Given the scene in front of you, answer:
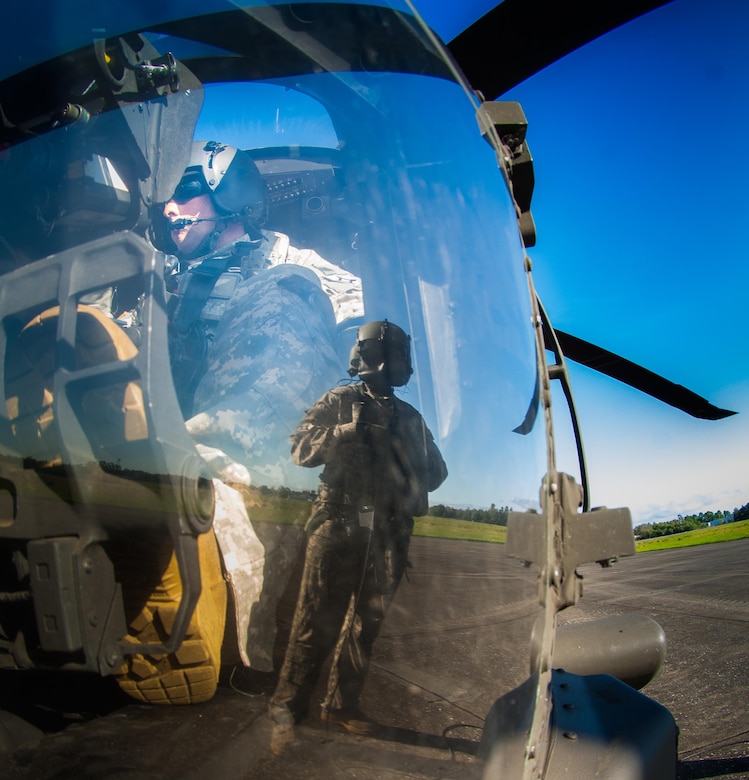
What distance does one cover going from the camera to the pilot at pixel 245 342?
805mm

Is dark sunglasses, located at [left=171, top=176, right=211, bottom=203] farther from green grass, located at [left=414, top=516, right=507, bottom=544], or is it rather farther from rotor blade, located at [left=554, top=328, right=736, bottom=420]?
rotor blade, located at [left=554, top=328, right=736, bottom=420]

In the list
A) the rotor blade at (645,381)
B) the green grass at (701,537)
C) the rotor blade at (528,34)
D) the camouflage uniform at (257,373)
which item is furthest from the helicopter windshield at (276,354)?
the green grass at (701,537)

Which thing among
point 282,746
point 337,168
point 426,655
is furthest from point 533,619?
point 337,168

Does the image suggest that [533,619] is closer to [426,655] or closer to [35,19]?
[426,655]

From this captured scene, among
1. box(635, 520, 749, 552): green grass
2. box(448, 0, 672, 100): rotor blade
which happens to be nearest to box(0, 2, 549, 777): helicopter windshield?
box(448, 0, 672, 100): rotor blade

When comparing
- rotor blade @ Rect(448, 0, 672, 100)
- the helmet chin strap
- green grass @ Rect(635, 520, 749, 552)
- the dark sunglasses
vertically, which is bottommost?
green grass @ Rect(635, 520, 749, 552)

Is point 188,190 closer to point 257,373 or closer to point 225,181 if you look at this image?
point 225,181

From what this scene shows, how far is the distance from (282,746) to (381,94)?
1184mm

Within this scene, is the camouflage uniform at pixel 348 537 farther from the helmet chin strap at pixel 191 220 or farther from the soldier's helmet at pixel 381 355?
the helmet chin strap at pixel 191 220

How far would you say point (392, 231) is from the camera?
113 centimetres

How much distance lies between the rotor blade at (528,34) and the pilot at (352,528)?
1387 millimetres

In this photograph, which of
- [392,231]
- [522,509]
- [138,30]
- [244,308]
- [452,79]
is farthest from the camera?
[452,79]

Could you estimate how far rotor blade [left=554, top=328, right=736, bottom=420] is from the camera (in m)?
2.56

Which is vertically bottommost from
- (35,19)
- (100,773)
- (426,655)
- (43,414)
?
(100,773)
